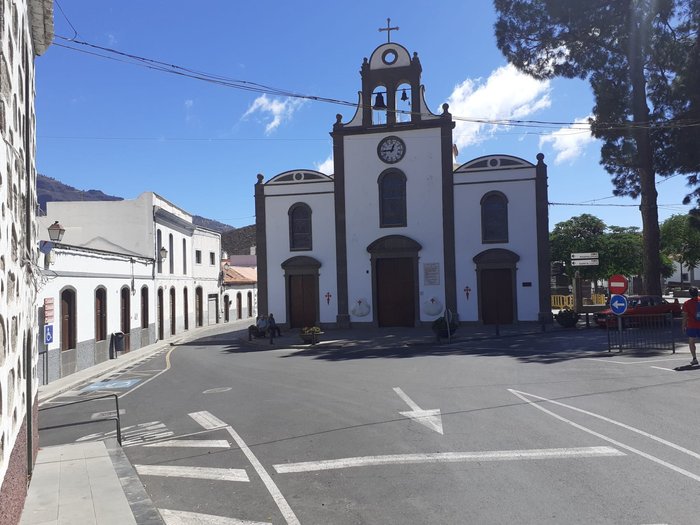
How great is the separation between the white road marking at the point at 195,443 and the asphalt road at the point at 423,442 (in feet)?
0.11

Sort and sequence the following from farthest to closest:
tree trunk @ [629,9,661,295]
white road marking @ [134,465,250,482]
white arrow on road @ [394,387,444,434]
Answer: tree trunk @ [629,9,661,295], white arrow on road @ [394,387,444,434], white road marking @ [134,465,250,482]

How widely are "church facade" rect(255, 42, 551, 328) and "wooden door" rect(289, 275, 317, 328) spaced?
0.06 meters

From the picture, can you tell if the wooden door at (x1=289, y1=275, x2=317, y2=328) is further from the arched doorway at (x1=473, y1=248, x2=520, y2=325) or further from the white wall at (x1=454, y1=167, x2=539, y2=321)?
the arched doorway at (x1=473, y1=248, x2=520, y2=325)

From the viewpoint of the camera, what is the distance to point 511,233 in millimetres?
28922

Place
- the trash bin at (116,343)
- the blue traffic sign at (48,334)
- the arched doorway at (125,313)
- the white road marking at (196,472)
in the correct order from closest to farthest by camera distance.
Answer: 1. the white road marking at (196,472)
2. the blue traffic sign at (48,334)
3. the trash bin at (116,343)
4. the arched doorway at (125,313)

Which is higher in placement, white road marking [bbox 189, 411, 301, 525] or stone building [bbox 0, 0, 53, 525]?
stone building [bbox 0, 0, 53, 525]

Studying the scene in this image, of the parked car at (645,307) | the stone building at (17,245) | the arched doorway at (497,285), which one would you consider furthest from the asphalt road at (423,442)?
the arched doorway at (497,285)

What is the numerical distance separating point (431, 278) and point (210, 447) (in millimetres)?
22264

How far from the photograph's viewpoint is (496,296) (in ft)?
95.1

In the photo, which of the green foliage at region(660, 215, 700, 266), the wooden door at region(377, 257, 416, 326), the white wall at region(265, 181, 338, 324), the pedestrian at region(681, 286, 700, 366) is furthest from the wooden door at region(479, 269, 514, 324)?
the green foliage at region(660, 215, 700, 266)

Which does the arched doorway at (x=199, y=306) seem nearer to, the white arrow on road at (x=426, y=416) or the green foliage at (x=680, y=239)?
the white arrow on road at (x=426, y=416)

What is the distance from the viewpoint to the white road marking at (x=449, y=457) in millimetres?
6930

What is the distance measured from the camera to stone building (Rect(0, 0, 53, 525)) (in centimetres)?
441

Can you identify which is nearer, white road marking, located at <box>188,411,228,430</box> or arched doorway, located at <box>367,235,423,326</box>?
white road marking, located at <box>188,411,228,430</box>
